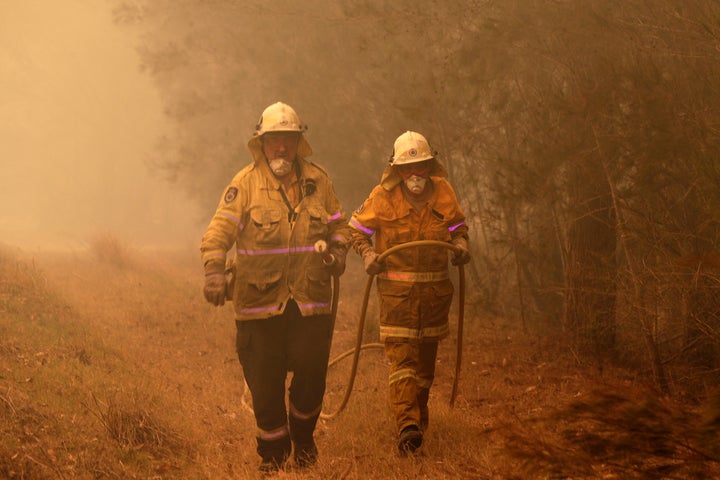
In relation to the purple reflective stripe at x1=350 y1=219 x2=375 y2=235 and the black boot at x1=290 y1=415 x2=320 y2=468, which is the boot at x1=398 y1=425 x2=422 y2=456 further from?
the purple reflective stripe at x1=350 y1=219 x2=375 y2=235

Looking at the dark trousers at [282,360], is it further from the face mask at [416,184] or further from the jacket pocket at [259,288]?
the face mask at [416,184]

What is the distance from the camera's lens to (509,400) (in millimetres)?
6180

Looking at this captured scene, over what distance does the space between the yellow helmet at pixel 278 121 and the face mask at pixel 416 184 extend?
0.85 meters

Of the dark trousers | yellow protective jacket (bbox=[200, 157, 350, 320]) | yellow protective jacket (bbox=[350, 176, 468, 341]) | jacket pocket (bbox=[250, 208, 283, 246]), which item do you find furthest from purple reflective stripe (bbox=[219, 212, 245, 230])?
yellow protective jacket (bbox=[350, 176, 468, 341])

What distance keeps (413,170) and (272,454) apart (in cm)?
218

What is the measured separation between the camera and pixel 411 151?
4.94 m

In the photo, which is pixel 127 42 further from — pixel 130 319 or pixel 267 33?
pixel 130 319

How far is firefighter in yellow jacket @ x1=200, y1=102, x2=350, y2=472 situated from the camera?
4.68 metres

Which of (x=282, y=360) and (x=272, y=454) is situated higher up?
(x=282, y=360)

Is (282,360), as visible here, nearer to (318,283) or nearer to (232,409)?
(318,283)

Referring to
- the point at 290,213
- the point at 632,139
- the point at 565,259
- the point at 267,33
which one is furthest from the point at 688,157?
the point at 267,33

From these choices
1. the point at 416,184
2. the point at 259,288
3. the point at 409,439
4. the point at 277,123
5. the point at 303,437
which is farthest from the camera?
the point at 416,184

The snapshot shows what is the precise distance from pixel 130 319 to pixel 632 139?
7.21 m

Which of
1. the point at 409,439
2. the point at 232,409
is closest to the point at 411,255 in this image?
the point at 409,439
